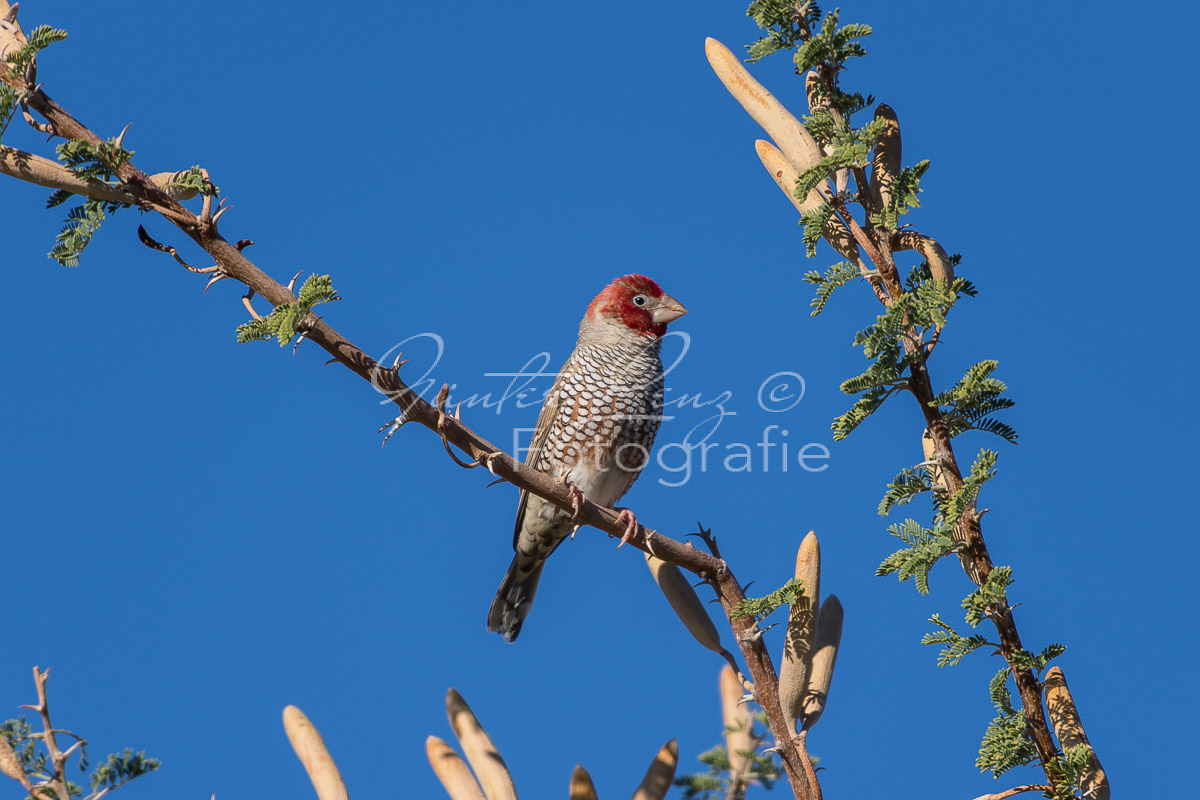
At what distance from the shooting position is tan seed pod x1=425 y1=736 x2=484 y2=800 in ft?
10.8

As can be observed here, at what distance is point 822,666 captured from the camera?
3.71 m

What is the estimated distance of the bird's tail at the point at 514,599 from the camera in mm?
7246

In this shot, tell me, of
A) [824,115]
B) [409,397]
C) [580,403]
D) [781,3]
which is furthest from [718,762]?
[580,403]

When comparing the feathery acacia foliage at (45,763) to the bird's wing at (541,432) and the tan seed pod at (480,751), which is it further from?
the bird's wing at (541,432)

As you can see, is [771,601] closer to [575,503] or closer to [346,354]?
[575,503]

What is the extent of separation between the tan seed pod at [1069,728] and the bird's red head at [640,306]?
15.7ft

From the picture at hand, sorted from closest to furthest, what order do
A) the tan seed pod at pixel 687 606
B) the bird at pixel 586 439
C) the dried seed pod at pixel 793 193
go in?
the dried seed pod at pixel 793 193
the tan seed pod at pixel 687 606
the bird at pixel 586 439

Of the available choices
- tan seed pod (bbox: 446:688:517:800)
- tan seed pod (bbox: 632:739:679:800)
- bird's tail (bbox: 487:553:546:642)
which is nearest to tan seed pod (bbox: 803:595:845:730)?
tan seed pod (bbox: 632:739:679:800)

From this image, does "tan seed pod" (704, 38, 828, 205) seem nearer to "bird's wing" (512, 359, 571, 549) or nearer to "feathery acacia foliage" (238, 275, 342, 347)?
"feathery acacia foliage" (238, 275, 342, 347)

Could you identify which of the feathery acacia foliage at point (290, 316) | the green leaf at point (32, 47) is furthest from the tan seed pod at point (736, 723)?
the green leaf at point (32, 47)

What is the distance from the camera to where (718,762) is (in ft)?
11.1

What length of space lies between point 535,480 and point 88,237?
5.21 ft

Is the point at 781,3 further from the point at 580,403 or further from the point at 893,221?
the point at 580,403

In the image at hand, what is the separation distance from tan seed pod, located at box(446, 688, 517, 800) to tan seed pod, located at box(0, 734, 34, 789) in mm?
1195
